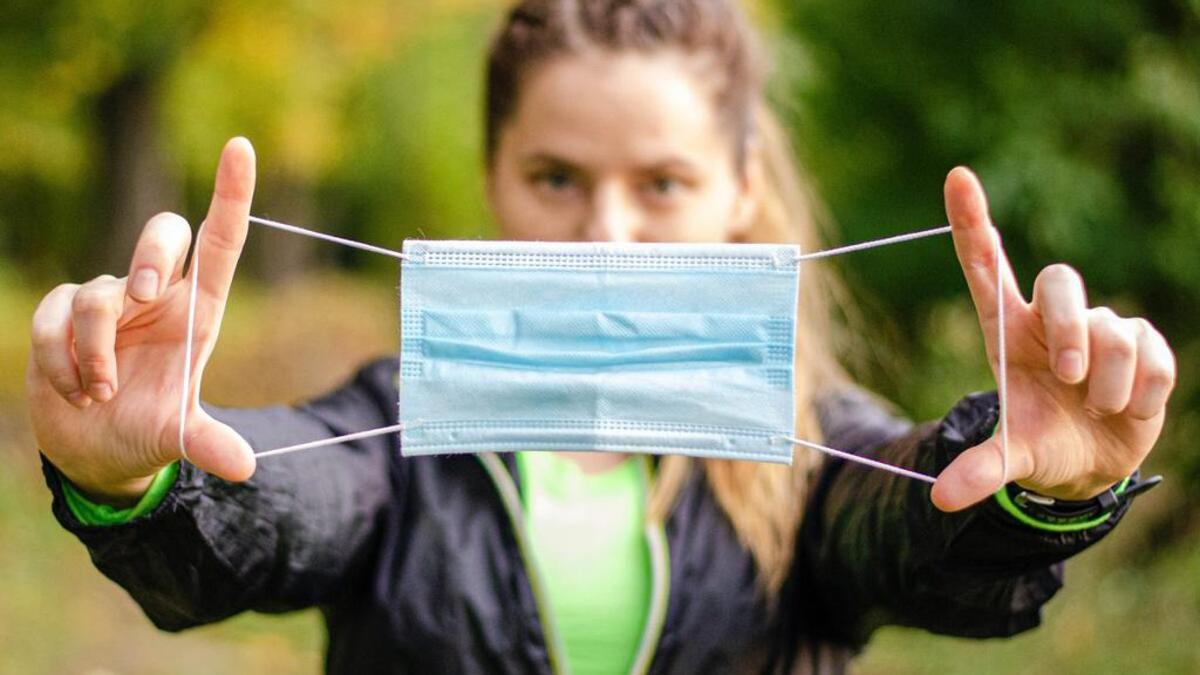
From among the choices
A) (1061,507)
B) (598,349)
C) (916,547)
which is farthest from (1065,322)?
(598,349)

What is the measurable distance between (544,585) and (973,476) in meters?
0.85

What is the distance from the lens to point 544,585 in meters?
2.07

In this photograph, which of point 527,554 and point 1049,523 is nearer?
point 1049,523

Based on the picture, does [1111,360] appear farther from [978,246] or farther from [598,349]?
[598,349]

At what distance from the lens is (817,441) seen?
7.38 ft

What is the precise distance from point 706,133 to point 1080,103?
11.2 ft

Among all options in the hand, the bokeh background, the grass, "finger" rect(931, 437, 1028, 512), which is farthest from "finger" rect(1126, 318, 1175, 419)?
the grass

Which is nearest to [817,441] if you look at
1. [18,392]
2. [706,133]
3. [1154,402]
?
[706,133]

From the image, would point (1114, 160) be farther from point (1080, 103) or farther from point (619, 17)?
point (619, 17)

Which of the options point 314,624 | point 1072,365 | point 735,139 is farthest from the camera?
point 314,624

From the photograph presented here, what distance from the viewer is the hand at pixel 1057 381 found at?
1466 millimetres

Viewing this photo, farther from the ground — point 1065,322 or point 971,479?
point 1065,322

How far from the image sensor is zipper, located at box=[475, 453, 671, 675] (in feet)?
6.70

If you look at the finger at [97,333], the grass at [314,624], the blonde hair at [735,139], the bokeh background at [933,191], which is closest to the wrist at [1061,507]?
the blonde hair at [735,139]
